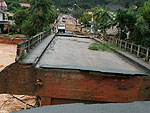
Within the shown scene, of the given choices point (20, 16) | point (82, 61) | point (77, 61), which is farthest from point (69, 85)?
point (20, 16)

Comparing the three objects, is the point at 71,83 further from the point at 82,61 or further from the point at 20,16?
the point at 20,16

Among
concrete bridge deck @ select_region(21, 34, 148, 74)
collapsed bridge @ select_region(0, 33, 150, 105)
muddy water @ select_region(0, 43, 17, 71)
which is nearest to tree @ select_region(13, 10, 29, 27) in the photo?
muddy water @ select_region(0, 43, 17, 71)

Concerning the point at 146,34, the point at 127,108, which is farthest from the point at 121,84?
the point at 146,34

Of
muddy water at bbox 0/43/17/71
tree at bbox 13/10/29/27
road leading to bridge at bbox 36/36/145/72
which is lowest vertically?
muddy water at bbox 0/43/17/71

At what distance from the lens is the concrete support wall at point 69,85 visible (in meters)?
7.48

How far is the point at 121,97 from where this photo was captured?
7.69m

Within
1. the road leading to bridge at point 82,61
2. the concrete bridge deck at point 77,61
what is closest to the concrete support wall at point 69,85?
the concrete bridge deck at point 77,61

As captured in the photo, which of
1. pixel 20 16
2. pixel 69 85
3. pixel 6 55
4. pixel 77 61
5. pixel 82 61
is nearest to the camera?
pixel 69 85

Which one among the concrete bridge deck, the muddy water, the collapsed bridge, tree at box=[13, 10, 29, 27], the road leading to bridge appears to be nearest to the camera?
the collapsed bridge

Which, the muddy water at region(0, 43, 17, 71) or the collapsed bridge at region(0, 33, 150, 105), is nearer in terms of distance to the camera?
the collapsed bridge at region(0, 33, 150, 105)

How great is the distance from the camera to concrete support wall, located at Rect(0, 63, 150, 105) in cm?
748

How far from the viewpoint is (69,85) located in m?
7.53

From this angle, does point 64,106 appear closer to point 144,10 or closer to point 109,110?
point 109,110

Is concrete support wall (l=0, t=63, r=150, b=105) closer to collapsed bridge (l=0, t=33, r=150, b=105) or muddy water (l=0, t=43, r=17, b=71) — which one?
collapsed bridge (l=0, t=33, r=150, b=105)
